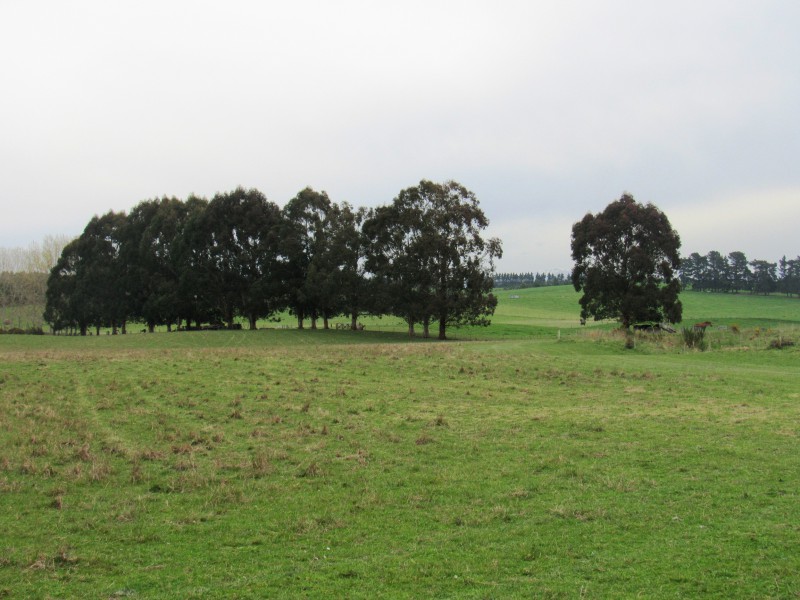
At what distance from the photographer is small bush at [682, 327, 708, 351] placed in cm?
4122

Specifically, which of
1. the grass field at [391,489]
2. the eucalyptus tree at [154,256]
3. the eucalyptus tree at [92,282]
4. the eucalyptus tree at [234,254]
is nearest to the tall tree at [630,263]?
the eucalyptus tree at [234,254]

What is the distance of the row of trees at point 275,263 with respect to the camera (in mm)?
64875

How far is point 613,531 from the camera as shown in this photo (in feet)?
26.7

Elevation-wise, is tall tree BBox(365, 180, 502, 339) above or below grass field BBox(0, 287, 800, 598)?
above

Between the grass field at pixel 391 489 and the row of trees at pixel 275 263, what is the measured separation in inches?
1658

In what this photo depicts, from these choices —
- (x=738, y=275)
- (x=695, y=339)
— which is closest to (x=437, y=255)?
(x=695, y=339)

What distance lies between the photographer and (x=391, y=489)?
34.0 ft

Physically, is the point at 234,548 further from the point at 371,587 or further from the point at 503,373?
the point at 503,373

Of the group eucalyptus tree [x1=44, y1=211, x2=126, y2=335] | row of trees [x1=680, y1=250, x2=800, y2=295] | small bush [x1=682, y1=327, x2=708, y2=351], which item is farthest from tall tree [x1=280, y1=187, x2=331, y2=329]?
row of trees [x1=680, y1=250, x2=800, y2=295]

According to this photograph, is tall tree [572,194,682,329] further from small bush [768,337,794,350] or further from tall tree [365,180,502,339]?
small bush [768,337,794,350]

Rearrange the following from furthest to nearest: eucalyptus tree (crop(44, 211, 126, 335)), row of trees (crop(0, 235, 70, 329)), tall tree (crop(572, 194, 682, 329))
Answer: row of trees (crop(0, 235, 70, 329)), eucalyptus tree (crop(44, 211, 126, 335)), tall tree (crop(572, 194, 682, 329))

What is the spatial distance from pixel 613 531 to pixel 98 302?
8510cm

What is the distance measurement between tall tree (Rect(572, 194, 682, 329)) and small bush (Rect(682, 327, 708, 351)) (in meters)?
17.6

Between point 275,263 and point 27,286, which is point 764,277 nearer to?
point 275,263
